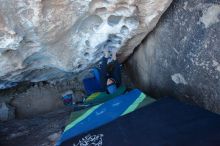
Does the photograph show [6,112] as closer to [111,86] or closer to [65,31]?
[111,86]

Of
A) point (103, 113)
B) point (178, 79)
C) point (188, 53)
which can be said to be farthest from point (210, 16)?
point (103, 113)

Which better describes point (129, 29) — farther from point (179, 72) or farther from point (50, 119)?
point (50, 119)

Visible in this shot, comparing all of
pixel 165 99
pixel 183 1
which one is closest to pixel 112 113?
pixel 165 99

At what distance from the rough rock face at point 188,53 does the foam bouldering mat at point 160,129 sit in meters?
0.15

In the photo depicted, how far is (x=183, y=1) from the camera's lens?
152cm

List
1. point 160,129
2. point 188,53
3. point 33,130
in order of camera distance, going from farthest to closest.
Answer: point 33,130 → point 188,53 → point 160,129

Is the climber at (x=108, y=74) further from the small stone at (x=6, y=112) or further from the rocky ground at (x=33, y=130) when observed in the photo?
the small stone at (x=6, y=112)

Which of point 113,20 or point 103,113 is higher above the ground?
point 113,20

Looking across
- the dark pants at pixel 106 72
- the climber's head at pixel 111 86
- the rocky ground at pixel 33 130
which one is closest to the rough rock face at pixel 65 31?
the dark pants at pixel 106 72

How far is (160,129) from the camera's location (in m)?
1.30

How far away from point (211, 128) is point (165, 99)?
42 centimetres

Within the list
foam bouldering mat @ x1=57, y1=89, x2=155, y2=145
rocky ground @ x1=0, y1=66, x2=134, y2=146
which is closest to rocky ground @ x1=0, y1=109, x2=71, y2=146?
rocky ground @ x1=0, y1=66, x2=134, y2=146

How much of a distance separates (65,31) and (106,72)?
704 millimetres

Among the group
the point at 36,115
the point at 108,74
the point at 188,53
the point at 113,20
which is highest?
the point at 113,20
